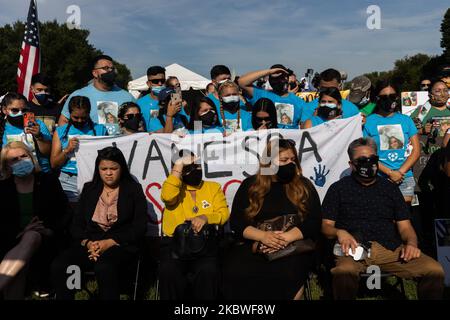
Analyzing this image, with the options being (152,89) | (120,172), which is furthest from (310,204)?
(152,89)

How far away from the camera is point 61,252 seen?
4.43m

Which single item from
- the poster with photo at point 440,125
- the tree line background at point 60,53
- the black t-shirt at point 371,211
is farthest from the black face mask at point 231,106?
the tree line background at point 60,53

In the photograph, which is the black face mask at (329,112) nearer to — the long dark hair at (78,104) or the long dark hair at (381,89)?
the long dark hair at (381,89)

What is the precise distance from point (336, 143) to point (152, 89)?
2.36 metres

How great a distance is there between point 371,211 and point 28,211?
10.3ft

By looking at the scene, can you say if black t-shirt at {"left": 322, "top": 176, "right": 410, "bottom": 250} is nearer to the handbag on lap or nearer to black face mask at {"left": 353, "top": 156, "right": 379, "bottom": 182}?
black face mask at {"left": 353, "top": 156, "right": 379, "bottom": 182}

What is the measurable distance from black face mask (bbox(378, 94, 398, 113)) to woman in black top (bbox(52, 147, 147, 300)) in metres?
2.73

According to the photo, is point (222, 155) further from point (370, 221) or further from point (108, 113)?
point (370, 221)

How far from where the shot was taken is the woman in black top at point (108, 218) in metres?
4.33

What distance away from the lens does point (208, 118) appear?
5.25 meters

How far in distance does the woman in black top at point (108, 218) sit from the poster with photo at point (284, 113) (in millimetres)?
1913
